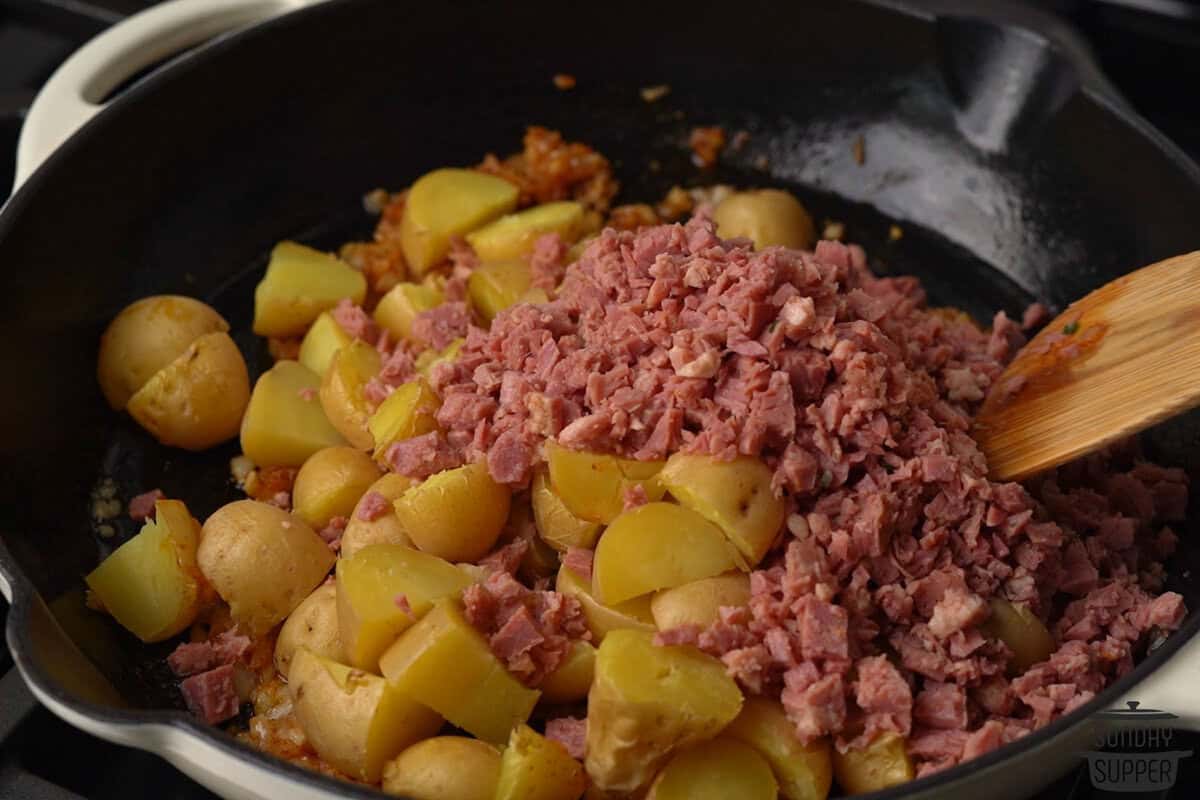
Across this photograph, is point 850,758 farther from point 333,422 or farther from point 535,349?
point 333,422

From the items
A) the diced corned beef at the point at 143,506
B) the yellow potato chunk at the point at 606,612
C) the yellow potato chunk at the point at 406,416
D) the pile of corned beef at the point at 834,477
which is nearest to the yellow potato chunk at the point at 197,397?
the diced corned beef at the point at 143,506

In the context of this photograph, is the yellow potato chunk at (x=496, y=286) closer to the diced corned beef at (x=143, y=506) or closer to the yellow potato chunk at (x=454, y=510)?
the yellow potato chunk at (x=454, y=510)

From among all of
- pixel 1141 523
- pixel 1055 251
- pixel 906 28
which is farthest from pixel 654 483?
pixel 906 28

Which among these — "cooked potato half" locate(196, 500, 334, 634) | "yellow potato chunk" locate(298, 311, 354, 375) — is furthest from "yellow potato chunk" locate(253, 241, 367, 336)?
"cooked potato half" locate(196, 500, 334, 634)

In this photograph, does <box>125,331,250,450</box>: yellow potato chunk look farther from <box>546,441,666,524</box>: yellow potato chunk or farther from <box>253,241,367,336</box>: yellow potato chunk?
<box>546,441,666,524</box>: yellow potato chunk

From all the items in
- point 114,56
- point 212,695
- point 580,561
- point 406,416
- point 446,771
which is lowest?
point 212,695

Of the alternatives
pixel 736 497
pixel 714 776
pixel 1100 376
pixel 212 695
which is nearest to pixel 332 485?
pixel 212 695

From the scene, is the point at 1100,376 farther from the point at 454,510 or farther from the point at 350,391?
the point at 350,391
